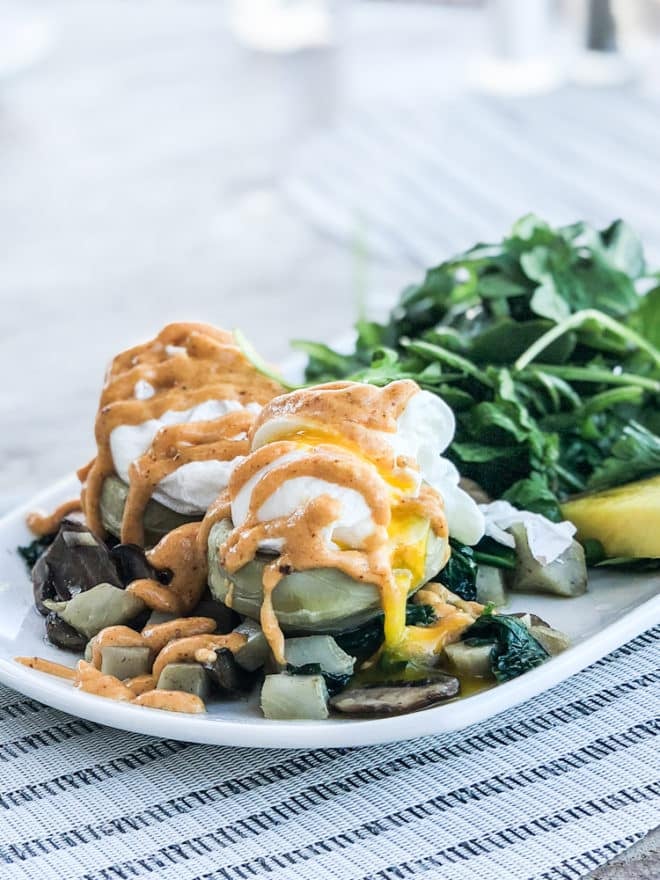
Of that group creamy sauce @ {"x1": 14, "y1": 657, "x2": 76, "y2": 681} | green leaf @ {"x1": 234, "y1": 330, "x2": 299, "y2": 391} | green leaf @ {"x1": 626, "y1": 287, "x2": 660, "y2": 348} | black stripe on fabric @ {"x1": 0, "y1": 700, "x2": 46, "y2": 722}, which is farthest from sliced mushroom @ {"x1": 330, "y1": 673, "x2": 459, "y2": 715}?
green leaf @ {"x1": 626, "y1": 287, "x2": 660, "y2": 348}

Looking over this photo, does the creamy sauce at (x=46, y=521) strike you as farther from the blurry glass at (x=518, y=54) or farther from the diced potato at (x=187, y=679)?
the blurry glass at (x=518, y=54)

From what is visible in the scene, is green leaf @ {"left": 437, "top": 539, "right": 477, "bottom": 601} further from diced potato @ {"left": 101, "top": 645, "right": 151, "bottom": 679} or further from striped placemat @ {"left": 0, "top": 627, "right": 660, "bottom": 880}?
diced potato @ {"left": 101, "top": 645, "right": 151, "bottom": 679}

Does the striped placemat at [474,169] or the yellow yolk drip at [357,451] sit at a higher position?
the yellow yolk drip at [357,451]

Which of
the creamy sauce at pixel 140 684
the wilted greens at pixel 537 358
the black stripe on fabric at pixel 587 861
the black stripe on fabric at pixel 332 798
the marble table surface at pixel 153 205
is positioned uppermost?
the wilted greens at pixel 537 358

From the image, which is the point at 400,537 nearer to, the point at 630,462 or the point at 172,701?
the point at 172,701

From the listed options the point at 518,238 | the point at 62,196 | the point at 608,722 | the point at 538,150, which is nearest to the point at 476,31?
the point at 538,150

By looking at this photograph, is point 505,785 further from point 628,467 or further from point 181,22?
point 181,22

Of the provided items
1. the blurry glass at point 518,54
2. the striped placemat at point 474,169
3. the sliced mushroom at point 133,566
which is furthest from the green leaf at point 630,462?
the blurry glass at point 518,54

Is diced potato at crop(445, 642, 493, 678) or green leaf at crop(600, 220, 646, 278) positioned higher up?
green leaf at crop(600, 220, 646, 278)
